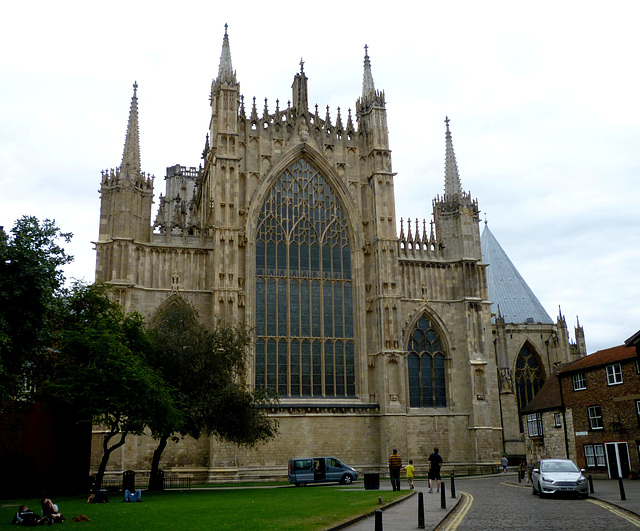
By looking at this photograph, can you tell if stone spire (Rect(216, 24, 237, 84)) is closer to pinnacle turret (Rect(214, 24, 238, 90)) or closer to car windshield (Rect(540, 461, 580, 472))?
pinnacle turret (Rect(214, 24, 238, 90))

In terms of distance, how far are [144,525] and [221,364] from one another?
14.8 metres

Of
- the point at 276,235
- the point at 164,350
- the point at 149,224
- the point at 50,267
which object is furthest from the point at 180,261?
the point at 50,267

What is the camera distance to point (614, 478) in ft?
104

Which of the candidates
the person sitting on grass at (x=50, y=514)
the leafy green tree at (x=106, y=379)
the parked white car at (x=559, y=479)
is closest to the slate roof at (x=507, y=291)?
the parked white car at (x=559, y=479)

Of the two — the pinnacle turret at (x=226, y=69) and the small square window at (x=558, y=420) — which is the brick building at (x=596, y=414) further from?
the pinnacle turret at (x=226, y=69)

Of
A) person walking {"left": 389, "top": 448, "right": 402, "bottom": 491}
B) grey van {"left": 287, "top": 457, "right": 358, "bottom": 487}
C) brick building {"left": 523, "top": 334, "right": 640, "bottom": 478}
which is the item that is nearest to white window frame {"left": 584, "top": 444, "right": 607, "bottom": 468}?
brick building {"left": 523, "top": 334, "right": 640, "bottom": 478}

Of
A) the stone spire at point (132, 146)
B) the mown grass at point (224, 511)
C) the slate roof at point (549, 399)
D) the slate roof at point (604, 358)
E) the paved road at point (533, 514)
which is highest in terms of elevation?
the stone spire at point (132, 146)

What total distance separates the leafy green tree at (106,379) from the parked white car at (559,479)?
43.7ft

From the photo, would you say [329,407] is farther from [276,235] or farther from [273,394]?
[276,235]

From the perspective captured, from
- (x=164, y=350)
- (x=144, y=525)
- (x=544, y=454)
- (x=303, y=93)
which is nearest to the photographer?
(x=144, y=525)

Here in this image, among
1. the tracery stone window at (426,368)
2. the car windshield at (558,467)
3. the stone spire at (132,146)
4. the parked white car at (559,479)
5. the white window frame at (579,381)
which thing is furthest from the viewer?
the tracery stone window at (426,368)

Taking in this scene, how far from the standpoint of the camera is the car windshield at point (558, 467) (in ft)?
74.3

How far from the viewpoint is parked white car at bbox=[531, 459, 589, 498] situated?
21.5 metres

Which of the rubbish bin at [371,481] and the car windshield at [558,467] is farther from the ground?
the car windshield at [558,467]
